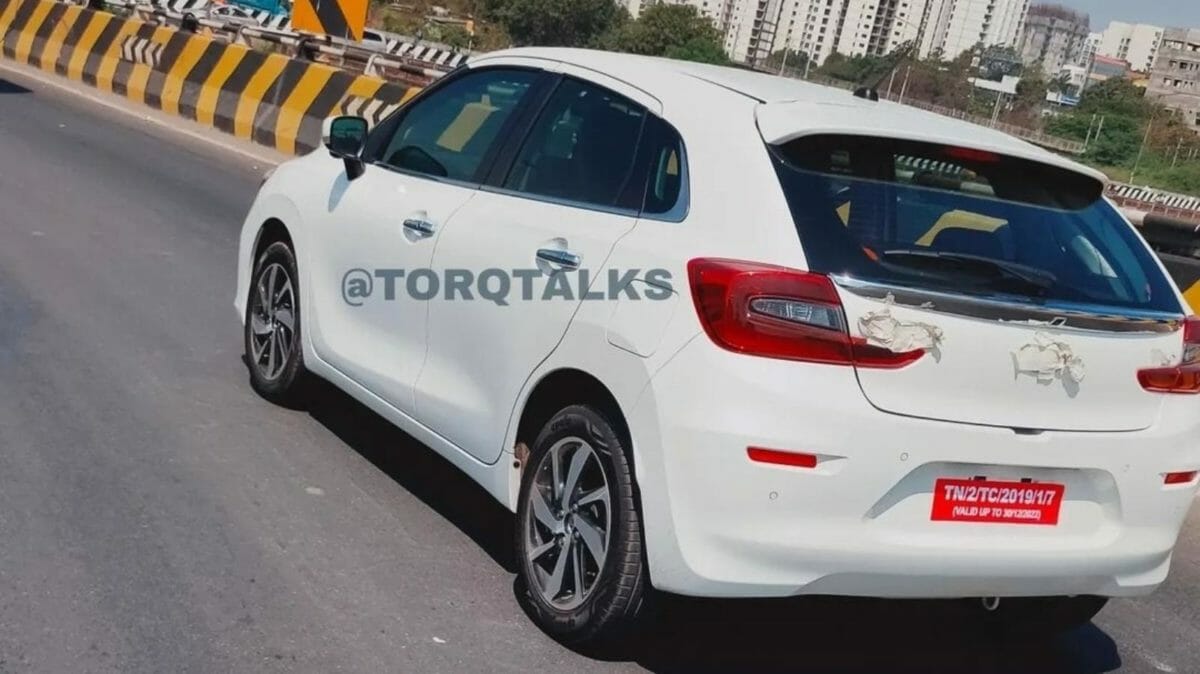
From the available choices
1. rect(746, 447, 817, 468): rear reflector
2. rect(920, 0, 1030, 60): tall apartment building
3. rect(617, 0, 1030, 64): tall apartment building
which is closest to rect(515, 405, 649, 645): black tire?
rect(746, 447, 817, 468): rear reflector

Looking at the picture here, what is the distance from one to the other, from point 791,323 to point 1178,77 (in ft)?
548

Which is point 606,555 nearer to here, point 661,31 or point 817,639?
point 817,639

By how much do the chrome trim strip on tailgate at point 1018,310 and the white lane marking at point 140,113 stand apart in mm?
12145

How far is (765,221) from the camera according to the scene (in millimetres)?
3959

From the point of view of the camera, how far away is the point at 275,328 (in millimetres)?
6457

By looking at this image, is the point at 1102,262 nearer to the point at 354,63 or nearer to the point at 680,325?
the point at 680,325

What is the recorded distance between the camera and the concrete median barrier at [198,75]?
15.7 metres

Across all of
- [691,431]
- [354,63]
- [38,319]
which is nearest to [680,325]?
[691,431]

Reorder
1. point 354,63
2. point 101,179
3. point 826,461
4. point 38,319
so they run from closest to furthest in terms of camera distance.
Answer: point 826,461 < point 38,319 < point 101,179 < point 354,63

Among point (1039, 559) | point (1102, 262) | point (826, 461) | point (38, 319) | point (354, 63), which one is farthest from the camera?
point (354, 63)

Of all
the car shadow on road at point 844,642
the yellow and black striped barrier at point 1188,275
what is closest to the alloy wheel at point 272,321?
the car shadow on road at point 844,642

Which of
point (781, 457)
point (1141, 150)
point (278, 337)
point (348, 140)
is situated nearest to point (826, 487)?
point (781, 457)

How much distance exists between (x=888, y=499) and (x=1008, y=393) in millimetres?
433

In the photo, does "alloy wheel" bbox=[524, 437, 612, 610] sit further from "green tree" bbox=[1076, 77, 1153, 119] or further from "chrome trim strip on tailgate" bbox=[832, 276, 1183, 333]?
"green tree" bbox=[1076, 77, 1153, 119]
